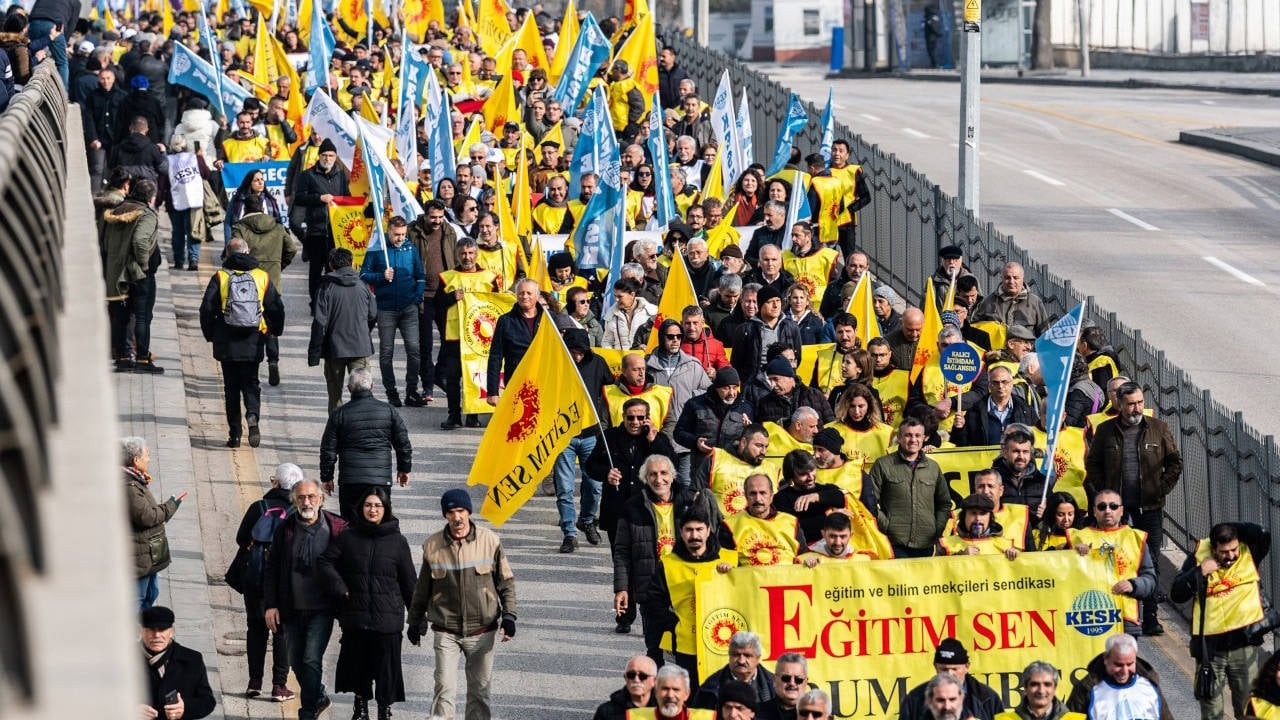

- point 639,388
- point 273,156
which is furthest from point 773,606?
point 273,156

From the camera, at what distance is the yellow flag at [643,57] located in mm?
27094

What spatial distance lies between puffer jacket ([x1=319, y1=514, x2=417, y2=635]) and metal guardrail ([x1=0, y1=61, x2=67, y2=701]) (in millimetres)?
3206

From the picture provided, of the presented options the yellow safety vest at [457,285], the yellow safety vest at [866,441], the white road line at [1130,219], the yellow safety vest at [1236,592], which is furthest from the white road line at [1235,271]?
the yellow safety vest at [1236,592]

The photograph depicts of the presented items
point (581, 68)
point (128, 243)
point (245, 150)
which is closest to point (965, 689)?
point (128, 243)

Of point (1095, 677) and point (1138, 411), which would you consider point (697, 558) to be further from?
point (1138, 411)

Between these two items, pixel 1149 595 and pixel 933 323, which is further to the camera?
pixel 933 323

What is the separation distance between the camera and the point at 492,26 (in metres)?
32.7

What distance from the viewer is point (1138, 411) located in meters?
14.1

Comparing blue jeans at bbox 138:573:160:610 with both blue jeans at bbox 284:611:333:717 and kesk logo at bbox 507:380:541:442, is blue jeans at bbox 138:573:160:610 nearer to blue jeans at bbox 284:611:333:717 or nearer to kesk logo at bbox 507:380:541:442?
blue jeans at bbox 284:611:333:717

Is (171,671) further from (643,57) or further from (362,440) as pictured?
(643,57)

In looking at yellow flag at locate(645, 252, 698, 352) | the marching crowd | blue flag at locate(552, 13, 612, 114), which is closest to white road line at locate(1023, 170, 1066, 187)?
blue flag at locate(552, 13, 612, 114)

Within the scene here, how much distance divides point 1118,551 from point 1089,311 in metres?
5.56

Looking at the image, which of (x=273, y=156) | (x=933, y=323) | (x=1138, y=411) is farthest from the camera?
(x=273, y=156)

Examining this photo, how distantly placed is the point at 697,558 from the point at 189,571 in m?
4.26
